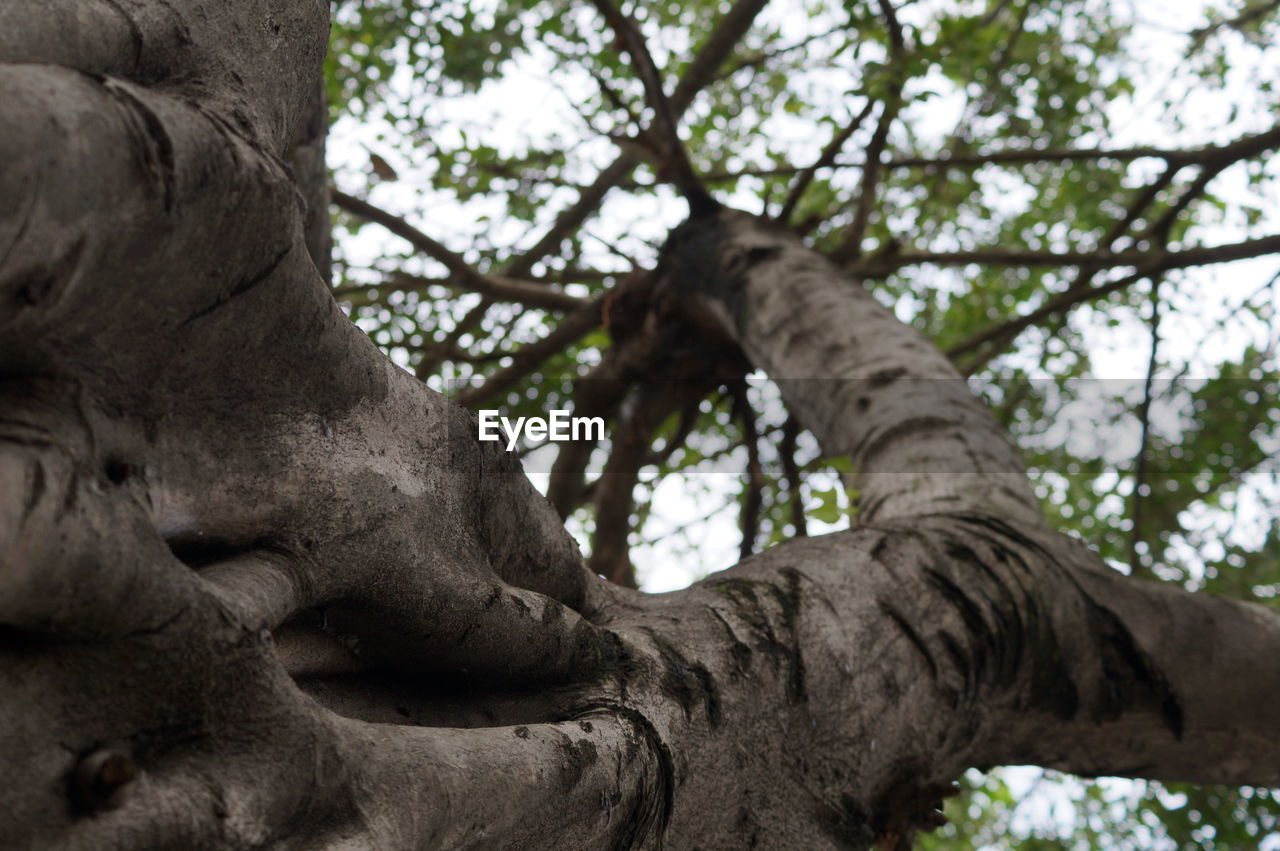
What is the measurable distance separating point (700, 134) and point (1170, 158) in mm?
2392

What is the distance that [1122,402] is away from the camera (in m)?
5.00

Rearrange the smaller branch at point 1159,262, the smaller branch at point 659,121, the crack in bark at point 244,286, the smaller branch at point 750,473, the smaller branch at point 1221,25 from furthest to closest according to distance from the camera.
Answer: the smaller branch at point 1221,25 → the smaller branch at point 750,473 → the smaller branch at point 659,121 → the smaller branch at point 1159,262 → the crack in bark at point 244,286

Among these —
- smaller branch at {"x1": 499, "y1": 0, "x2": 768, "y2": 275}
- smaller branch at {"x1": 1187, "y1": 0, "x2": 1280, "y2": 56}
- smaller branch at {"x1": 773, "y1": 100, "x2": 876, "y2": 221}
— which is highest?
smaller branch at {"x1": 1187, "y1": 0, "x2": 1280, "y2": 56}

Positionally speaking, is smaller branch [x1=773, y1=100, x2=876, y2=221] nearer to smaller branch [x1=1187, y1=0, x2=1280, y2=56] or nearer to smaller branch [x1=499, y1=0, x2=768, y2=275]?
smaller branch [x1=499, y1=0, x2=768, y2=275]

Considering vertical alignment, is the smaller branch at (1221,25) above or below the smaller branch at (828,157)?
above

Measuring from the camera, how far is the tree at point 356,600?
83 centimetres

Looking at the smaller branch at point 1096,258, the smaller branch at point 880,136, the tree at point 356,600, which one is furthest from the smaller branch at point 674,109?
the tree at point 356,600

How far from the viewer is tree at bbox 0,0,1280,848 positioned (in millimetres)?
827

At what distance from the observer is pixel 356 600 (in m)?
1.21

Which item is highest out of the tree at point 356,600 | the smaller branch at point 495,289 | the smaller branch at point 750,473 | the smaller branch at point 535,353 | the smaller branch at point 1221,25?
the smaller branch at point 1221,25

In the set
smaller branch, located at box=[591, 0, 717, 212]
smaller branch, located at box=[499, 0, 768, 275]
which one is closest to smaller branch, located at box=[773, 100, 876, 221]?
smaller branch, located at box=[591, 0, 717, 212]

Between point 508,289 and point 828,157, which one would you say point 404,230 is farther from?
point 828,157

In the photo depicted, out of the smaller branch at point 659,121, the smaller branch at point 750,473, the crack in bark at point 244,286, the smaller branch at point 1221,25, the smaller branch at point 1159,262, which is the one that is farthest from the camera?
the smaller branch at point 1221,25

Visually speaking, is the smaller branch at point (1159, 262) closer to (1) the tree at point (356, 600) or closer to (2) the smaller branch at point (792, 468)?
(2) the smaller branch at point (792, 468)
